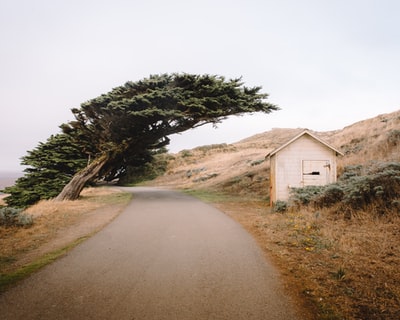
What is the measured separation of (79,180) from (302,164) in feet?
49.7

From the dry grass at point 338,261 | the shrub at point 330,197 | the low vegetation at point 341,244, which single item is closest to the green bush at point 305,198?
the low vegetation at point 341,244

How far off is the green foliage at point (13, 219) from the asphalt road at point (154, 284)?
12.1 ft

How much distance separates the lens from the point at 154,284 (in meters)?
4.09

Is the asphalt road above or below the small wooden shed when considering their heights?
below

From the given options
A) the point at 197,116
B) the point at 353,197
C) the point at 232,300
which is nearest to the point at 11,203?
the point at 197,116

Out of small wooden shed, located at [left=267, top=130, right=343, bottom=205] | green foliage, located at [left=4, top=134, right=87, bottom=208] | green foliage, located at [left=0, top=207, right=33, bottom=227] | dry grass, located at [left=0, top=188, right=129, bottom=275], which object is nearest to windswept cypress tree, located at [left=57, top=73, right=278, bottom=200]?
green foliage, located at [left=4, top=134, right=87, bottom=208]

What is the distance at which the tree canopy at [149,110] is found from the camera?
51.3 feet

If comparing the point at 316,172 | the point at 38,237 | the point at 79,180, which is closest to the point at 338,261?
the point at 38,237

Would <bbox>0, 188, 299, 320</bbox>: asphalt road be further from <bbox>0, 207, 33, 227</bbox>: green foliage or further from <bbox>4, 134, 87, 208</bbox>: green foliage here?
<bbox>4, 134, 87, 208</bbox>: green foliage

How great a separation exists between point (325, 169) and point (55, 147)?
19866 mm

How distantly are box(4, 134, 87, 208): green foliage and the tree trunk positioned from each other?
52.0 inches

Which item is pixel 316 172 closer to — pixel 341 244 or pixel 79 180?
pixel 341 244

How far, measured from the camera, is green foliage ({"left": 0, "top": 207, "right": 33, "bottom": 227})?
8.37m

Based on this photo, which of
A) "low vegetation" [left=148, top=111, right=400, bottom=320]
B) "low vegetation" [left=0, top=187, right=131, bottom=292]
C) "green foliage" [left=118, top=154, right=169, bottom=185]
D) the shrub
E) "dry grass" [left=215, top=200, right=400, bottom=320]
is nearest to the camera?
"dry grass" [left=215, top=200, right=400, bottom=320]
